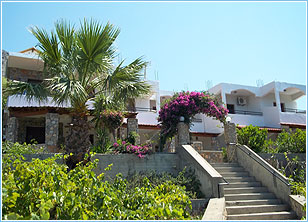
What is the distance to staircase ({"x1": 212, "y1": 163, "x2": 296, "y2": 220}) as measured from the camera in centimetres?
877

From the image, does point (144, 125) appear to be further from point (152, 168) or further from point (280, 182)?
point (280, 182)

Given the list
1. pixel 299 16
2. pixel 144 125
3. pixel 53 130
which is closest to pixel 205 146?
pixel 144 125

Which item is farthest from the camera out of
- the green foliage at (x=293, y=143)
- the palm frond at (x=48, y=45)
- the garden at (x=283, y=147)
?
the green foliage at (x=293, y=143)

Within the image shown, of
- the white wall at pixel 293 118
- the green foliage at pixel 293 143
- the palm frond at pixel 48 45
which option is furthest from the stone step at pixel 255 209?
the white wall at pixel 293 118

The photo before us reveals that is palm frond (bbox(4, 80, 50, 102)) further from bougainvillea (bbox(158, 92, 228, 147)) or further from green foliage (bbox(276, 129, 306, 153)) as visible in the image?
green foliage (bbox(276, 129, 306, 153))

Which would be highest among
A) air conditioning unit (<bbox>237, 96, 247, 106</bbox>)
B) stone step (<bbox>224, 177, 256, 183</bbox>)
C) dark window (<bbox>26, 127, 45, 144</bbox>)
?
air conditioning unit (<bbox>237, 96, 247, 106</bbox>)

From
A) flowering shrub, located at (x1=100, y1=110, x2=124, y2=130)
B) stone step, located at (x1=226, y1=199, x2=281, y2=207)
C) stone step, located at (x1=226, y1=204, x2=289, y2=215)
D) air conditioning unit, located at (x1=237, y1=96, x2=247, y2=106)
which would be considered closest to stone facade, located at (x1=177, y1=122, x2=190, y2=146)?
flowering shrub, located at (x1=100, y1=110, x2=124, y2=130)

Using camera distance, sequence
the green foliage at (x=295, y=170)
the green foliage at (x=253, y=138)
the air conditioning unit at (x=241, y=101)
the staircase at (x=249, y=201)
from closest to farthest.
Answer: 1. the staircase at (x=249, y=201)
2. the green foliage at (x=295, y=170)
3. the green foliage at (x=253, y=138)
4. the air conditioning unit at (x=241, y=101)

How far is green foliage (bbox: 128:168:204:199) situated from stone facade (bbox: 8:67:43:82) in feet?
44.1

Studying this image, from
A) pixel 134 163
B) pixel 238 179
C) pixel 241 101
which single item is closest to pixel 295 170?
pixel 238 179

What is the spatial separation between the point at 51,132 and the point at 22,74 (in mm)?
6482

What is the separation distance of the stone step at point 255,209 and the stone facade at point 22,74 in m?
17.0

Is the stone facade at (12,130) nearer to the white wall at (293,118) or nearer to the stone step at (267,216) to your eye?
the stone step at (267,216)

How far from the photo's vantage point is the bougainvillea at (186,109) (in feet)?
45.0
